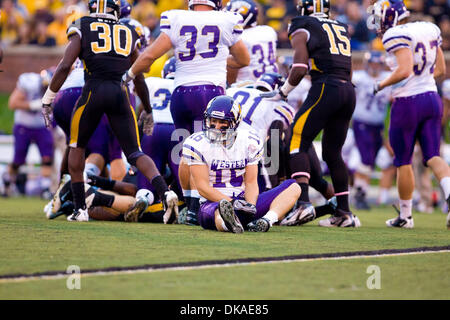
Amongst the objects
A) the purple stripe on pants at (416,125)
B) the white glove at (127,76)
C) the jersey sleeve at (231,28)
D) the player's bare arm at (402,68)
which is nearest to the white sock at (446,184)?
the purple stripe on pants at (416,125)

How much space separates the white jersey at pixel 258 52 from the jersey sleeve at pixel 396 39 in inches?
82.9

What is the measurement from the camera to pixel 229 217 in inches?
258

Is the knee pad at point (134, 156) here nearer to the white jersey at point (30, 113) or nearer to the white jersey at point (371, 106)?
the white jersey at point (30, 113)

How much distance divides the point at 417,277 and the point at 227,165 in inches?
95.3

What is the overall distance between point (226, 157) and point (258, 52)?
10.9 feet

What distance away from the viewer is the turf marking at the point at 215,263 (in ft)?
14.9

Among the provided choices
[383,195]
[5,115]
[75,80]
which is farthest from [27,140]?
[5,115]

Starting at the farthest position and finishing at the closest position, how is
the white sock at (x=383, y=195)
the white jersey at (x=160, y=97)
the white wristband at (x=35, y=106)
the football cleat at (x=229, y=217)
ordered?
the white sock at (x=383, y=195) → the white wristband at (x=35, y=106) → the white jersey at (x=160, y=97) → the football cleat at (x=229, y=217)

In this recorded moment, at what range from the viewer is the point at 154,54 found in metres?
7.68

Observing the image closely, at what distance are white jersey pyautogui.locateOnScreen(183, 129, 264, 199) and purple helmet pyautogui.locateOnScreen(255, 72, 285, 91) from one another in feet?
5.95

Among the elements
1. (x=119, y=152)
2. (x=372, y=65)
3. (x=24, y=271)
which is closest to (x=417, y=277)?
(x=24, y=271)

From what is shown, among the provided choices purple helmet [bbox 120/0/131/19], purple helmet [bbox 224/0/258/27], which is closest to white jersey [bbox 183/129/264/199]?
purple helmet [bbox 120/0/131/19]

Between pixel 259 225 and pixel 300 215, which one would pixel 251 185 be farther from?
pixel 300 215
